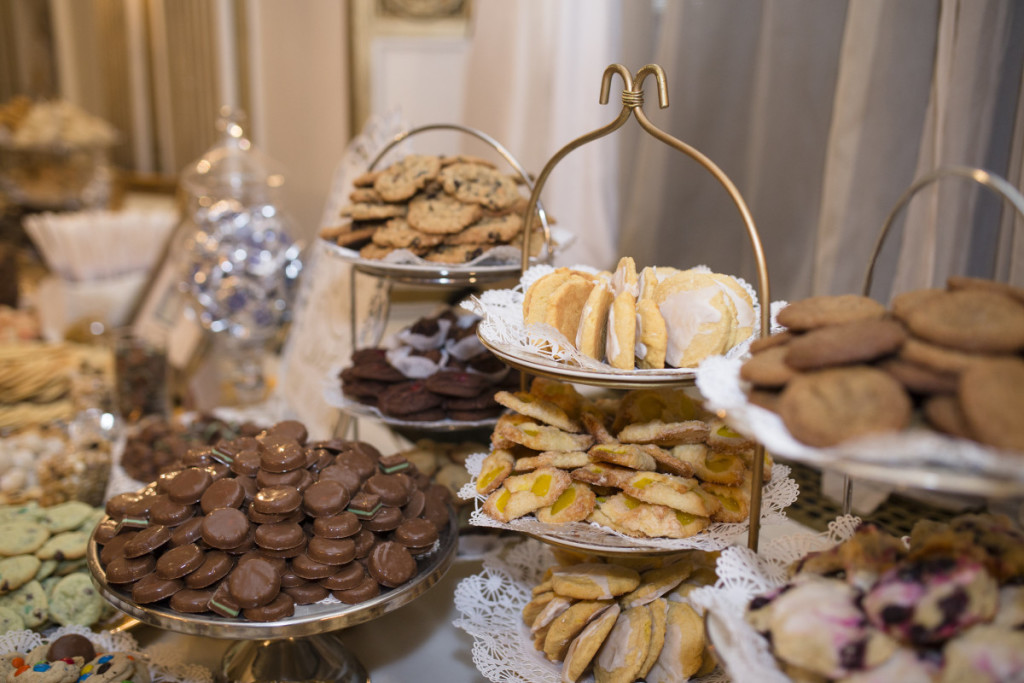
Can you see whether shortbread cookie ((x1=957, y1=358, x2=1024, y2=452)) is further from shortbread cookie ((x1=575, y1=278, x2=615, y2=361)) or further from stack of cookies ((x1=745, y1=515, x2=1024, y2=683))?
shortbread cookie ((x1=575, y1=278, x2=615, y2=361))

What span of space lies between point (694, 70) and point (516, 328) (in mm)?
1016

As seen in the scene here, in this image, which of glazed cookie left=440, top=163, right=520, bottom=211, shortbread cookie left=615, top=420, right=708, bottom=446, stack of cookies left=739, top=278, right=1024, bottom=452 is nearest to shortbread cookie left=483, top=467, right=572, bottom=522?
shortbread cookie left=615, top=420, right=708, bottom=446

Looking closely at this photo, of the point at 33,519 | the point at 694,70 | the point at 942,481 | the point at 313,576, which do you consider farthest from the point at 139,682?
the point at 694,70

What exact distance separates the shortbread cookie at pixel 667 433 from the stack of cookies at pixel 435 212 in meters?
0.45

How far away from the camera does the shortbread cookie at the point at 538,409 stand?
39.5 inches

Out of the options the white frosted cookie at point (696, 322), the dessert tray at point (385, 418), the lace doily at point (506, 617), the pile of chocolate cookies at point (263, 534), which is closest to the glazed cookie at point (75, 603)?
the pile of chocolate cookies at point (263, 534)

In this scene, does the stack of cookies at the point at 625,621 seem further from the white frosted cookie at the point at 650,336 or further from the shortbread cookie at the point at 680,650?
the white frosted cookie at the point at 650,336

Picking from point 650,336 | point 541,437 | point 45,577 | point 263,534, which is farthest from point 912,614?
point 45,577

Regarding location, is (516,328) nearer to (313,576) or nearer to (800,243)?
(313,576)

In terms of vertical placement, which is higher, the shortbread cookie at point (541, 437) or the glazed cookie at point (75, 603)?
the shortbread cookie at point (541, 437)

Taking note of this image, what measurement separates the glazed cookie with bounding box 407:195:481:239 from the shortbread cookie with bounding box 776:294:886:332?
672 mm

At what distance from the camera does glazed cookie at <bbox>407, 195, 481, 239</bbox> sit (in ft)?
4.16

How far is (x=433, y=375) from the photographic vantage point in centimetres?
136

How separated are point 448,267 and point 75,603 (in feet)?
2.71
